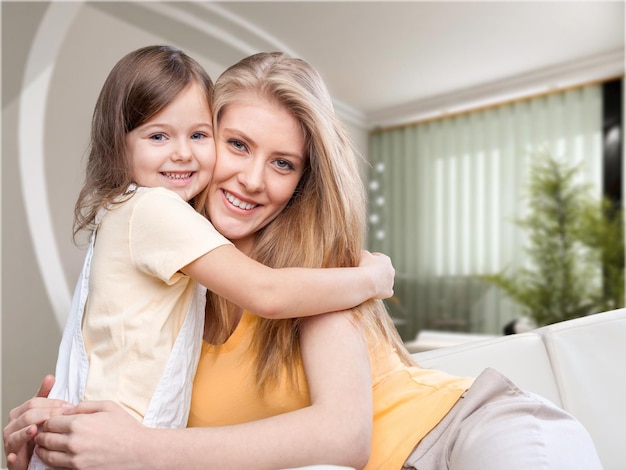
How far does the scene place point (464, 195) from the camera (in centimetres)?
722

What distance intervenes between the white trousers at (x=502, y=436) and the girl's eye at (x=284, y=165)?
23.0 inches

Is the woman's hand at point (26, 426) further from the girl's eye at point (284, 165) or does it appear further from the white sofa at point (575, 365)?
the white sofa at point (575, 365)

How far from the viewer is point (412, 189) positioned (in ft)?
25.1

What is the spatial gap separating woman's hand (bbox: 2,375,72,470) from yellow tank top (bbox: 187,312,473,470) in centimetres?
27

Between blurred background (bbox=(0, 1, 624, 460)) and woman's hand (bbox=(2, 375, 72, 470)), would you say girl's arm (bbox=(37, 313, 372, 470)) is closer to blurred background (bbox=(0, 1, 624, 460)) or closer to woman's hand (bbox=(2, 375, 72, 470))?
woman's hand (bbox=(2, 375, 72, 470))

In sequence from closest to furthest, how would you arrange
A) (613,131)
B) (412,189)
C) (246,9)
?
(246,9) → (613,131) → (412,189)

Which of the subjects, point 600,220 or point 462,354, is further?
point 600,220

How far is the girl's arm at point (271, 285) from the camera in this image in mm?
966

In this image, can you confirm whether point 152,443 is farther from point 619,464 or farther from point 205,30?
point 205,30

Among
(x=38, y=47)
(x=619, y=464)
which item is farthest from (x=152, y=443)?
(x=38, y=47)

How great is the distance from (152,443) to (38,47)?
368 centimetres

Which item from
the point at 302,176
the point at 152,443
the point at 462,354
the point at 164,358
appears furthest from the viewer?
the point at 462,354

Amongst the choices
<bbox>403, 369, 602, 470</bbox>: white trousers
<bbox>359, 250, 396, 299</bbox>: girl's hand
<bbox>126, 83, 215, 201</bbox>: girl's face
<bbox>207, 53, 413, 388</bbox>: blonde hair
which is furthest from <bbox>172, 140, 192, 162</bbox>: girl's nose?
<bbox>403, 369, 602, 470</bbox>: white trousers

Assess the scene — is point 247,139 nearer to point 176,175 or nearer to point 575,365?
point 176,175
